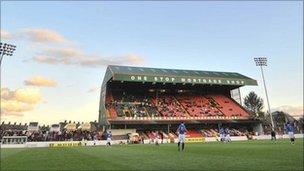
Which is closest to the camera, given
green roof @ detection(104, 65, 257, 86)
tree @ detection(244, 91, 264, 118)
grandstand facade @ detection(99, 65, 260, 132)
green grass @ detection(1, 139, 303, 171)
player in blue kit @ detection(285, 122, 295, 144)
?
green grass @ detection(1, 139, 303, 171)

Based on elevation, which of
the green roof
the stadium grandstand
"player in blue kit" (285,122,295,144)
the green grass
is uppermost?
the green roof

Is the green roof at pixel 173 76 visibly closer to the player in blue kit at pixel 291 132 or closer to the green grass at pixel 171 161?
the player in blue kit at pixel 291 132

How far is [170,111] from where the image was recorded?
62000mm

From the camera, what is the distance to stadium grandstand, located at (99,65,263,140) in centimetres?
5812

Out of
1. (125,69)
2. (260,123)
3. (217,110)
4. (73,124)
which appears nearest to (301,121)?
(260,123)

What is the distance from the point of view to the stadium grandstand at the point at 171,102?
58.1 m

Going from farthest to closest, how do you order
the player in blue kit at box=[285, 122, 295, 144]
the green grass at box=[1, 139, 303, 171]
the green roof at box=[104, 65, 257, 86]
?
1. the green roof at box=[104, 65, 257, 86]
2. the player in blue kit at box=[285, 122, 295, 144]
3. the green grass at box=[1, 139, 303, 171]

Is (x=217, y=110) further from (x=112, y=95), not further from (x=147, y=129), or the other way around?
(x=112, y=95)

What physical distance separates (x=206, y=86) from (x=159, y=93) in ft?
37.5

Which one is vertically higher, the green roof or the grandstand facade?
the green roof

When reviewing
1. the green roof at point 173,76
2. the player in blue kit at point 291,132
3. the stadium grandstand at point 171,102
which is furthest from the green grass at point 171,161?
the green roof at point 173,76

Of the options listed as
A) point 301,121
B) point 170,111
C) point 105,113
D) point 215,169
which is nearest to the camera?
point 215,169

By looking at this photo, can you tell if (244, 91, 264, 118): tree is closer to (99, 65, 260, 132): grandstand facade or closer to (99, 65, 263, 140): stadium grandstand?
(99, 65, 260, 132): grandstand facade

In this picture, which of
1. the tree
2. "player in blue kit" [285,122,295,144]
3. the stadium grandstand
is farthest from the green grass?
the tree
